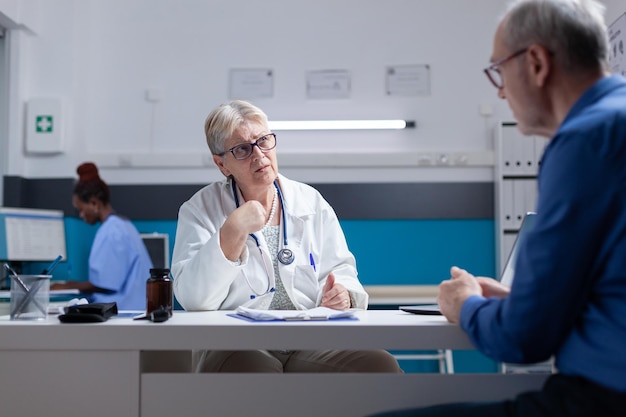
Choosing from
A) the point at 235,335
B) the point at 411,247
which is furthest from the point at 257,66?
the point at 235,335

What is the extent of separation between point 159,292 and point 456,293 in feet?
2.40

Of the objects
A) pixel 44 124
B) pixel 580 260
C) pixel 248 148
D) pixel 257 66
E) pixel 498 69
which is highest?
pixel 257 66

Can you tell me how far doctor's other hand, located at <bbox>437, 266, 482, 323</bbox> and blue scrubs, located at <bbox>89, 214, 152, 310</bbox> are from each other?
10.3ft

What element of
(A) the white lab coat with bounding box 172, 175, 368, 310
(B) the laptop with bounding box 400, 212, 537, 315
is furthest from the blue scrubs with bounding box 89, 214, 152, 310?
(B) the laptop with bounding box 400, 212, 537, 315

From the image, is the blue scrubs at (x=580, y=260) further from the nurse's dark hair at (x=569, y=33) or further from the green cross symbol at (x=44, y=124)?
the green cross symbol at (x=44, y=124)

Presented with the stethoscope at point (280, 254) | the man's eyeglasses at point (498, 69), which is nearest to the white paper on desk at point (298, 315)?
the stethoscope at point (280, 254)

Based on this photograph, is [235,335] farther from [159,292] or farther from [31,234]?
[31,234]

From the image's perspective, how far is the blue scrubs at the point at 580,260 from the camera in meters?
1.07

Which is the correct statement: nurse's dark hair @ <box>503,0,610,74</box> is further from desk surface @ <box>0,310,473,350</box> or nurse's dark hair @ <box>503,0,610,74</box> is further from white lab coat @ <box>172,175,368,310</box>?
white lab coat @ <box>172,175,368,310</box>

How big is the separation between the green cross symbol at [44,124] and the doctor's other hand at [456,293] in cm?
402

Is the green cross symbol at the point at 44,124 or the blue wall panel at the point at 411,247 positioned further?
the blue wall panel at the point at 411,247

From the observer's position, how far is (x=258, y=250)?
219 cm

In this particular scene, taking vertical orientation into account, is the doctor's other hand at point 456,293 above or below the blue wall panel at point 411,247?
above

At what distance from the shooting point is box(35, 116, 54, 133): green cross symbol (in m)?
4.88
